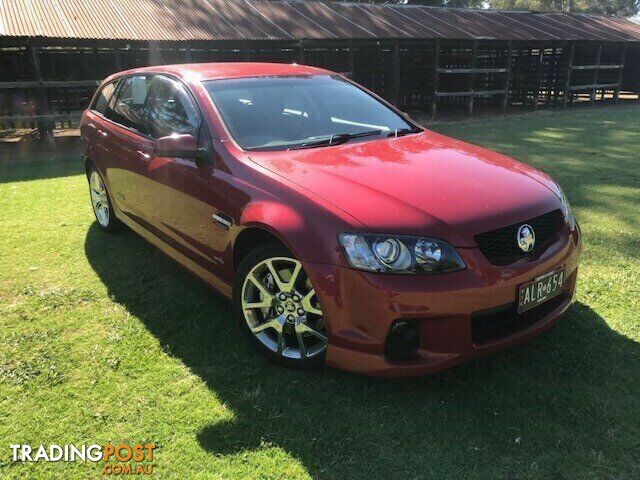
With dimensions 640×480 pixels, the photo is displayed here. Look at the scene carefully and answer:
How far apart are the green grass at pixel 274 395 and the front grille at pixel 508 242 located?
698 millimetres

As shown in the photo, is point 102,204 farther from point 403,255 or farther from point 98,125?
point 403,255

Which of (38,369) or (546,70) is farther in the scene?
(546,70)

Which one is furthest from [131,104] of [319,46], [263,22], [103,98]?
[319,46]

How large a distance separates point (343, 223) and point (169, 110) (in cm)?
196

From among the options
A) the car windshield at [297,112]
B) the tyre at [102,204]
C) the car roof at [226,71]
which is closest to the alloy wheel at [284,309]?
the car windshield at [297,112]

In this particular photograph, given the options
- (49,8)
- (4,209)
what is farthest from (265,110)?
(49,8)

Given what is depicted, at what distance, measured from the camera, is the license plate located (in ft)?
8.45

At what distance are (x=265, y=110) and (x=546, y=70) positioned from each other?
17.8 m

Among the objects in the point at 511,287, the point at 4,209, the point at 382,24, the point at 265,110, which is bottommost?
the point at 4,209

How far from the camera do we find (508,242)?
101 inches

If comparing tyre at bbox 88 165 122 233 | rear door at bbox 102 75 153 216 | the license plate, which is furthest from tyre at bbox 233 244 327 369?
tyre at bbox 88 165 122 233

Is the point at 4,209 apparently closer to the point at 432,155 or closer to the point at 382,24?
the point at 432,155

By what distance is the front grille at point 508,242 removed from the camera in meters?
2.50

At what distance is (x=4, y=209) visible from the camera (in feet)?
20.4
